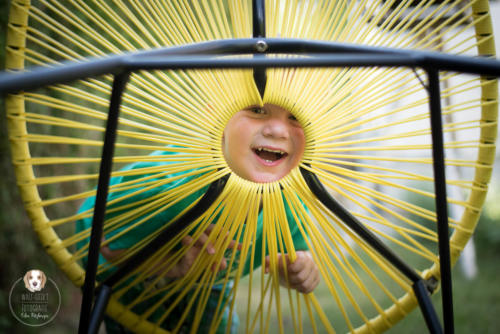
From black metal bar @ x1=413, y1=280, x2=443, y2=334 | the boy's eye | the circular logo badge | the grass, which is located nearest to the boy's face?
the boy's eye

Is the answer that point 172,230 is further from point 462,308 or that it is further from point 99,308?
point 462,308

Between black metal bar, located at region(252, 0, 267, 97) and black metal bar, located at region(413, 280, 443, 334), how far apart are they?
0.36 metres

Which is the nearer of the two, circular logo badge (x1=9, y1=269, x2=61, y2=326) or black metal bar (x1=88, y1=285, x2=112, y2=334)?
black metal bar (x1=88, y1=285, x2=112, y2=334)

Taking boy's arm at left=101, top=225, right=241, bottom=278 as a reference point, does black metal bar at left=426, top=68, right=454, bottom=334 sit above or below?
above

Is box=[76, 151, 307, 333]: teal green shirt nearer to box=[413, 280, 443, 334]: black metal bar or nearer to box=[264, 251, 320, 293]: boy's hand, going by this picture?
box=[264, 251, 320, 293]: boy's hand

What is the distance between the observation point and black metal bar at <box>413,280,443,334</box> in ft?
1.66

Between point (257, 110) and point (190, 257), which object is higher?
point (257, 110)

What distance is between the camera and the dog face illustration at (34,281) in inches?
27.6

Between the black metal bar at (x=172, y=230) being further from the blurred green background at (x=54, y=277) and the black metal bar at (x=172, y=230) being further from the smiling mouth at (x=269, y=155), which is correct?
the blurred green background at (x=54, y=277)

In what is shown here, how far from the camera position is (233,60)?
0.31 meters

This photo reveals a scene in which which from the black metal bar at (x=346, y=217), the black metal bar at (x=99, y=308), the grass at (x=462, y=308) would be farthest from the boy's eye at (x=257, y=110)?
the grass at (x=462, y=308)

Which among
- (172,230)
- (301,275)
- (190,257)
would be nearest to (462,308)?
(301,275)

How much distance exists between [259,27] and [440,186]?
0.95ft

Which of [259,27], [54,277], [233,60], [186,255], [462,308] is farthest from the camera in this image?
[462,308]
